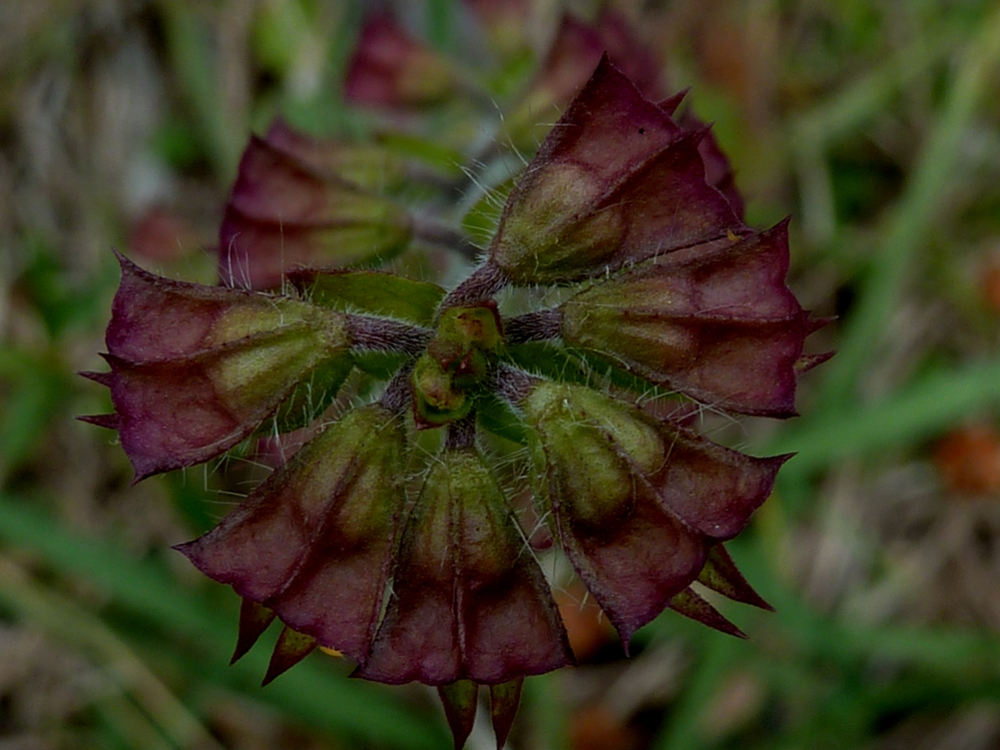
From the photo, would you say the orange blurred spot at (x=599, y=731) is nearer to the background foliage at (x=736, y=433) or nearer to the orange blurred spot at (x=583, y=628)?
the background foliage at (x=736, y=433)

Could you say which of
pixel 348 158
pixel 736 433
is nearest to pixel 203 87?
pixel 348 158

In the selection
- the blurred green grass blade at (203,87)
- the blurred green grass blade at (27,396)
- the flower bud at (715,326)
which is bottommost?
the blurred green grass blade at (27,396)

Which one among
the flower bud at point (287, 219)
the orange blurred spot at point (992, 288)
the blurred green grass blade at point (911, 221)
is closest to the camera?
the flower bud at point (287, 219)

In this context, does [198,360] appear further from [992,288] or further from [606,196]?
[992,288]

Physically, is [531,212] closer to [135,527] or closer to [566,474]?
[566,474]

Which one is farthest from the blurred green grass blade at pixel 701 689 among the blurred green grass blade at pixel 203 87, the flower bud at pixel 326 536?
the blurred green grass blade at pixel 203 87

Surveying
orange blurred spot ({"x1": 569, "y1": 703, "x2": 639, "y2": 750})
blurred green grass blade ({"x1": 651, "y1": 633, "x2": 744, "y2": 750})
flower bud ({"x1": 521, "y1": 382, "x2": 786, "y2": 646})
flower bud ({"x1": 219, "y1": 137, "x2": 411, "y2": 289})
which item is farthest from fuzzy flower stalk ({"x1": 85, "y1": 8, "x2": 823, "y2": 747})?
orange blurred spot ({"x1": 569, "y1": 703, "x2": 639, "y2": 750})

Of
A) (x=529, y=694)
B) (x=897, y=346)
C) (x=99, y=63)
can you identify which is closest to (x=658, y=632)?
(x=529, y=694)
